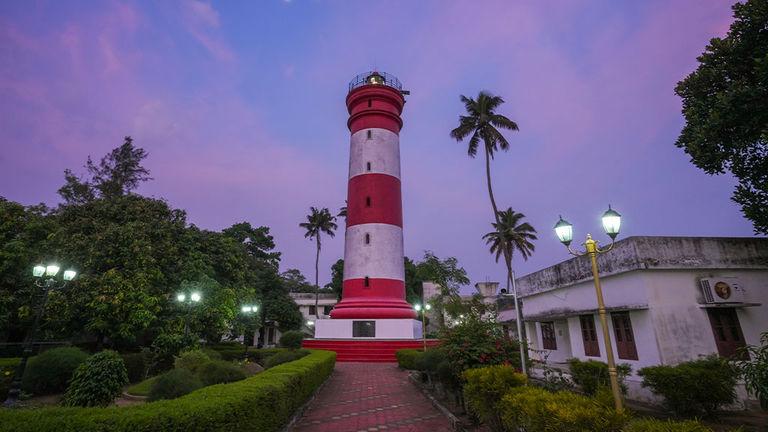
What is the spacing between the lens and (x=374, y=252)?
25875 mm

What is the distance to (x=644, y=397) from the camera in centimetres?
1100

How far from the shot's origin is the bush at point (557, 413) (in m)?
4.27

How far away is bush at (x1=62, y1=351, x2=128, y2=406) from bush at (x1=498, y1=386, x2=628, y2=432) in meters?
10.2

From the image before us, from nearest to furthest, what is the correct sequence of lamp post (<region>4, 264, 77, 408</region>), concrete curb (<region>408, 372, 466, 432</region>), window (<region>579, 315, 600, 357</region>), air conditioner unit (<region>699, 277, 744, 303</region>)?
concrete curb (<region>408, 372, 466, 432</region>), lamp post (<region>4, 264, 77, 408</region>), air conditioner unit (<region>699, 277, 744, 303</region>), window (<region>579, 315, 600, 357</region>)

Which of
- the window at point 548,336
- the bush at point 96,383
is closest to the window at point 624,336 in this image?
the window at point 548,336

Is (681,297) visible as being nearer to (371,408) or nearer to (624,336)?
(624,336)

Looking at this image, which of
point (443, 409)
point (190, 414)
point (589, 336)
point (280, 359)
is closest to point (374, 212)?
point (280, 359)

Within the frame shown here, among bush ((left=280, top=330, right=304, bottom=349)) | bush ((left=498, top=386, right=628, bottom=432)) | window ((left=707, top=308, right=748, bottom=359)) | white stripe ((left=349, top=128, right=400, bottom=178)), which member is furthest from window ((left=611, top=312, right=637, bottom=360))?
bush ((left=280, top=330, right=304, bottom=349))

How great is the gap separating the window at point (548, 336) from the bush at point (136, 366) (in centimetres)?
1851

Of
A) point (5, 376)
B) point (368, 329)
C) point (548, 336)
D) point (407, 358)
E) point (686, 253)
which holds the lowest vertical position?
point (5, 376)

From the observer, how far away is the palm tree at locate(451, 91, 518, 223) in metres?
25.8

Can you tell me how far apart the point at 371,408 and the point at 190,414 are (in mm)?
6653

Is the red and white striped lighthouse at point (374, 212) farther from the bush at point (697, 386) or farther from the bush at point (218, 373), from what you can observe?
the bush at point (697, 386)

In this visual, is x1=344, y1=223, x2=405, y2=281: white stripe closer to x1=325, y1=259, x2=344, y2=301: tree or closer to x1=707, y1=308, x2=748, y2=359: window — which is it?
x1=707, y1=308, x2=748, y2=359: window
